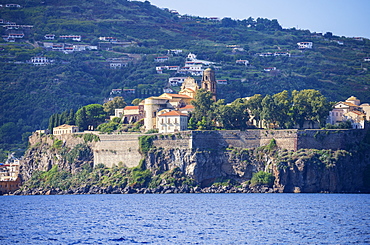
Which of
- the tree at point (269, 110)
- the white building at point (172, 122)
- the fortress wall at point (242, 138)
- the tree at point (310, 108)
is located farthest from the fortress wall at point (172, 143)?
the tree at point (310, 108)

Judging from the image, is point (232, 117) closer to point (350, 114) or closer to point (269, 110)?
point (269, 110)

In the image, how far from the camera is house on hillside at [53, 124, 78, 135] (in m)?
96.6

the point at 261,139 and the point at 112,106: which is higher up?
the point at 112,106

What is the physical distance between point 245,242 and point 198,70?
359 feet

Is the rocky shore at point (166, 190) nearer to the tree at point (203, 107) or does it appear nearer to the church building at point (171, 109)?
the church building at point (171, 109)

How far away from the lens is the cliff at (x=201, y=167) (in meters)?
79.6

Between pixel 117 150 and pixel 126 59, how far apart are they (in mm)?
78779

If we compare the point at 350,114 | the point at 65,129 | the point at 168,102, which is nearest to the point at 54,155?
the point at 65,129

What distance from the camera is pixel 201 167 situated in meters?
83.1

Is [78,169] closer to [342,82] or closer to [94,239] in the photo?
[94,239]

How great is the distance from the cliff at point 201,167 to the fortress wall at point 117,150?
0.35 ft

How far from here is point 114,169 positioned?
88438 mm

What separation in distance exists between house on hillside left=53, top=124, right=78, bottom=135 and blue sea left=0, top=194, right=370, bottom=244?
1808cm

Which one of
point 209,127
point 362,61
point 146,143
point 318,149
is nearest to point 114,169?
point 146,143
